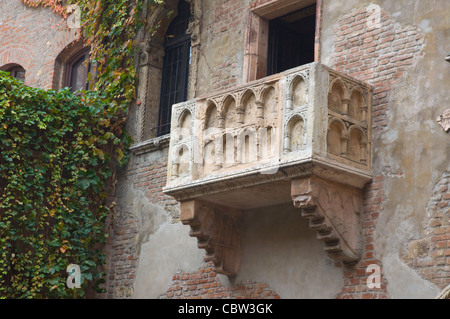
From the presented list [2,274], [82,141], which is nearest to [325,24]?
[82,141]

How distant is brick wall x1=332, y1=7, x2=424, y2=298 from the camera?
392 inches

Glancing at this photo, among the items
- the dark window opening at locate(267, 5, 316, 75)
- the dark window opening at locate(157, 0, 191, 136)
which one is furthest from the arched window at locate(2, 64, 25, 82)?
the dark window opening at locate(267, 5, 316, 75)

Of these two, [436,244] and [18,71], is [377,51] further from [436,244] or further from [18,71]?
[18,71]

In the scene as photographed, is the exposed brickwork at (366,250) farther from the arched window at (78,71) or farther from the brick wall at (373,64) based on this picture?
the arched window at (78,71)

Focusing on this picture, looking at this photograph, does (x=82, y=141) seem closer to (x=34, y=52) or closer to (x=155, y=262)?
(x=155, y=262)

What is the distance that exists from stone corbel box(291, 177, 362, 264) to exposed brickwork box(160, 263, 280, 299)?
1200 millimetres

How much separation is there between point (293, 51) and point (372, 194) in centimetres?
322

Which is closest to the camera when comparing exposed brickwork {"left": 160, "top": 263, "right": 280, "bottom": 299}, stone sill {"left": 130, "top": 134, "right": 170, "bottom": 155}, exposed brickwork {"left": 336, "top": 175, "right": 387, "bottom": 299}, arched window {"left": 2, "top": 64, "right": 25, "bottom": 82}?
exposed brickwork {"left": 336, "top": 175, "right": 387, "bottom": 299}

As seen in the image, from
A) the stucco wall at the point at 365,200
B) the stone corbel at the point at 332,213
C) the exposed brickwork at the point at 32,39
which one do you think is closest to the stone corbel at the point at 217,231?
the stucco wall at the point at 365,200

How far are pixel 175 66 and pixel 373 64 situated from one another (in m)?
3.91

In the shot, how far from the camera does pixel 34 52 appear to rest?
640 inches

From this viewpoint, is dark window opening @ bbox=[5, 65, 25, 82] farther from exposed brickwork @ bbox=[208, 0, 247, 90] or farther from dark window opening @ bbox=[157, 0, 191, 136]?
exposed brickwork @ bbox=[208, 0, 247, 90]

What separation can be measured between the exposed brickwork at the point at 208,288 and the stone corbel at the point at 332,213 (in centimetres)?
120

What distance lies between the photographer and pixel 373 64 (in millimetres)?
10500
